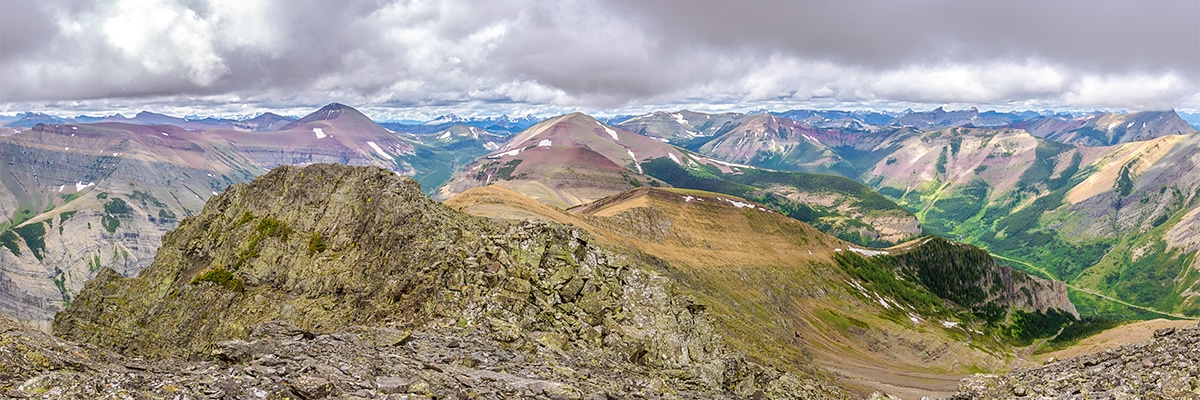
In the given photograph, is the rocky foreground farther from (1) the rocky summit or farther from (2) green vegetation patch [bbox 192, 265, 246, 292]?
(2) green vegetation patch [bbox 192, 265, 246, 292]

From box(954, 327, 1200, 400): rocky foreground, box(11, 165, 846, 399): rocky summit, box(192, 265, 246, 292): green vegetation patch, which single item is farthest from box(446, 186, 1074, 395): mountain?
box(192, 265, 246, 292): green vegetation patch

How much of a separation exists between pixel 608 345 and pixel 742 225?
159 m

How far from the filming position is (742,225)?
188250mm

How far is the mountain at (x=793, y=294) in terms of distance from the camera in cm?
10150

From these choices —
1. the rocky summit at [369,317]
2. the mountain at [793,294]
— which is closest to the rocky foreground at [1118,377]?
the rocky summit at [369,317]

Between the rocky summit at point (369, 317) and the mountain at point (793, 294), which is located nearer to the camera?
the rocky summit at point (369, 317)

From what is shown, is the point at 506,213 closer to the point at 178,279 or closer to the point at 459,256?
the point at 178,279

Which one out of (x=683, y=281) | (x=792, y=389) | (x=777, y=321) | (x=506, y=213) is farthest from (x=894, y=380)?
(x=506, y=213)

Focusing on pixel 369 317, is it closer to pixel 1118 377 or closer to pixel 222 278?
pixel 222 278

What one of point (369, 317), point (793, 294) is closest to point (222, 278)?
point (369, 317)

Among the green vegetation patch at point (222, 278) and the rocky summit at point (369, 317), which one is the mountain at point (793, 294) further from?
the green vegetation patch at point (222, 278)

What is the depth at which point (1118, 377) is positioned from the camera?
1479 inches

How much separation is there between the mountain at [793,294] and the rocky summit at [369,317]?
3526 centimetres

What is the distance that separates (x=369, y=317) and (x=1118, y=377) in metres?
45.7
